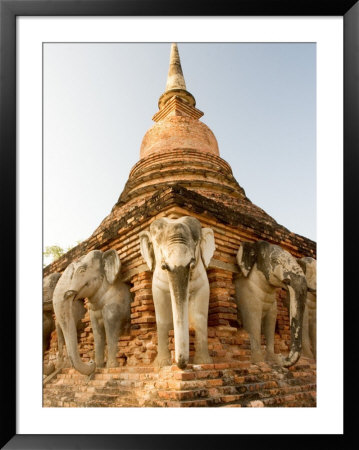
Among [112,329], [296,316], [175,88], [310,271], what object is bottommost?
[112,329]

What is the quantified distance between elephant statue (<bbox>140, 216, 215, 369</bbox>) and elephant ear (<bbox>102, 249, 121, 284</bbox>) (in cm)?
73

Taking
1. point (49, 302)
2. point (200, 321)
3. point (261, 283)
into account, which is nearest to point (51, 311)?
point (49, 302)

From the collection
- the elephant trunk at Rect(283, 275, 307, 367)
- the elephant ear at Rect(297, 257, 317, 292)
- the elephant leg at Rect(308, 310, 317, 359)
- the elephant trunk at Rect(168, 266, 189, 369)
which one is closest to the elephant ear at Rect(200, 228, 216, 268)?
the elephant trunk at Rect(168, 266, 189, 369)

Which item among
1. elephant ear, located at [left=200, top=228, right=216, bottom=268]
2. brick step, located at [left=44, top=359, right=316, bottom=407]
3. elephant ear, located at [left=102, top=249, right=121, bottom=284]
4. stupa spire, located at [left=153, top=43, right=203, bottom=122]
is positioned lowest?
brick step, located at [left=44, top=359, right=316, bottom=407]

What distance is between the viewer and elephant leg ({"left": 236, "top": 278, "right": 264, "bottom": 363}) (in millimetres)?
4777

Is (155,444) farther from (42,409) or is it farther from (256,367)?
(256,367)

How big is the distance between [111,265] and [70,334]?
3.40 ft

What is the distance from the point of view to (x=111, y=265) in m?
4.90

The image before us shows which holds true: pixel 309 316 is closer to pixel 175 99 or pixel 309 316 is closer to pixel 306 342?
pixel 306 342

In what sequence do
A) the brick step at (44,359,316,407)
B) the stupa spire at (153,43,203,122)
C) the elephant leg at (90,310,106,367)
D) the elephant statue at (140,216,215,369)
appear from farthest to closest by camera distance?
the stupa spire at (153,43,203,122), the elephant leg at (90,310,106,367), the elephant statue at (140,216,215,369), the brick step at (44,359,316,407)

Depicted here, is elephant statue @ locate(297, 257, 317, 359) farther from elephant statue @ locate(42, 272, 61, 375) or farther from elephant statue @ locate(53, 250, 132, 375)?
elephant statue @ locate(42, 272, 61, 375)

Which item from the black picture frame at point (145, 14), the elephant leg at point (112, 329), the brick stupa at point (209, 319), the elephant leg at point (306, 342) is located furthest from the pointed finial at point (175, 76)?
the black picture frame at point (145, 14)
